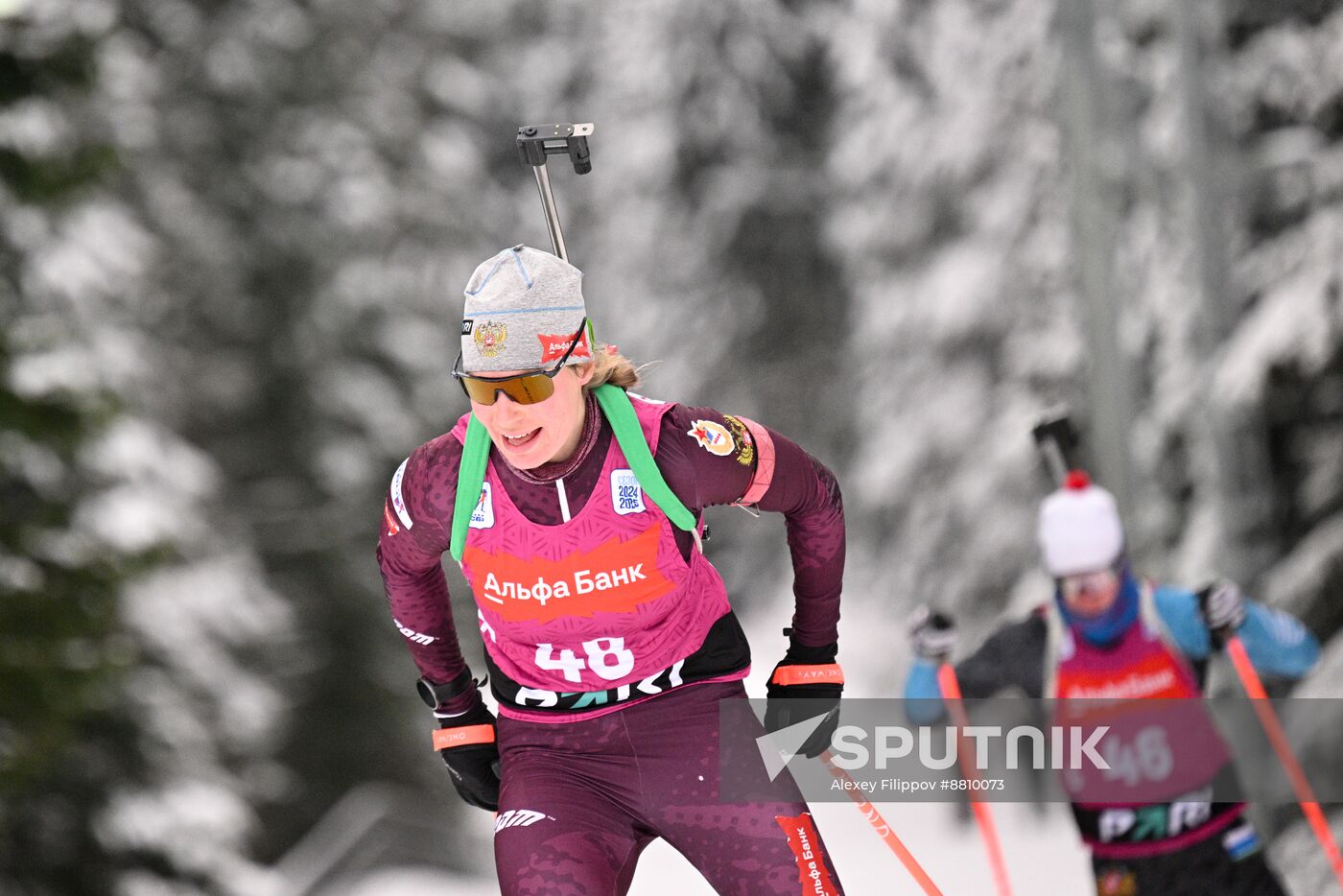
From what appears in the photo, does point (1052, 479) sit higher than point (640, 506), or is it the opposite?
point (1052, 479)

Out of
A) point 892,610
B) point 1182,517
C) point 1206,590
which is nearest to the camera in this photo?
point 1206,590

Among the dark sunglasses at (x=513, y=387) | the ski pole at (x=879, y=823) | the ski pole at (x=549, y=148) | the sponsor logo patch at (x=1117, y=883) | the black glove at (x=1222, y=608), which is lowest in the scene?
the sponsor logo patch at (x=1117, y=883)

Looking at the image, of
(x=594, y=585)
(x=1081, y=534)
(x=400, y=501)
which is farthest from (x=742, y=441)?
(x=1081, y=534)

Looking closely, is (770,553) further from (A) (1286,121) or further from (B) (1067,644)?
(B) (1067,644)

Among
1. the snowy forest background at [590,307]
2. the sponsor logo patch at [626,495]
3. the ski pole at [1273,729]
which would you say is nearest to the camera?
the sponsor logo patch at [626,495]

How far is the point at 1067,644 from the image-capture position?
4984mm

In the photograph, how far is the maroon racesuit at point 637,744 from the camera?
10.0ft

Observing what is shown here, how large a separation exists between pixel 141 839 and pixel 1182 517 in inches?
306

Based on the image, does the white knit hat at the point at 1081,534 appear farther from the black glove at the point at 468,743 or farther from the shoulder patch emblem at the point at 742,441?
the black glove at the point at 468,743

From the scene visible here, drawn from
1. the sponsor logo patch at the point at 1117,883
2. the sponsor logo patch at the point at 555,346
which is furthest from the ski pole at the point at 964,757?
the sponsor logo patch at the point at 555,346

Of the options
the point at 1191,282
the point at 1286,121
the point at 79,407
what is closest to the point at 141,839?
the point at 79,407

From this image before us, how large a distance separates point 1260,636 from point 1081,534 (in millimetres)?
629

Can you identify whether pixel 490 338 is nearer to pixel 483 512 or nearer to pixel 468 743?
pixel 483 512
